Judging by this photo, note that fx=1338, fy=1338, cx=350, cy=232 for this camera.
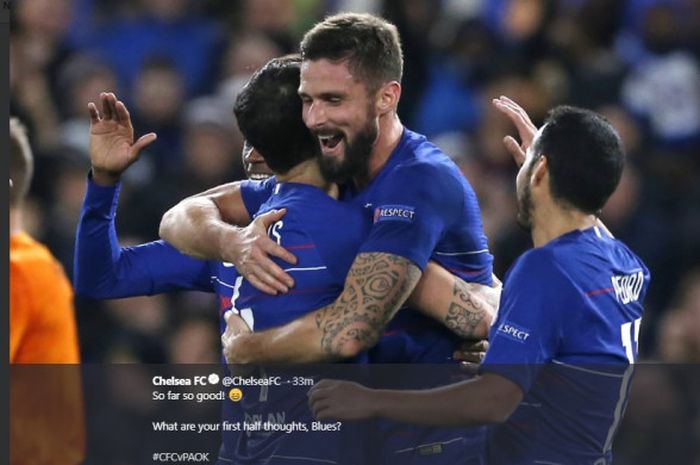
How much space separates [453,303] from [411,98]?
7.50 ft

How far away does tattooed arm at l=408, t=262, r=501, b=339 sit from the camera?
3164mm

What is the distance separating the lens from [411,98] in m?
5.34

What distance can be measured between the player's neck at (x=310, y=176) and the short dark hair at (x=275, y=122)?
1 cm

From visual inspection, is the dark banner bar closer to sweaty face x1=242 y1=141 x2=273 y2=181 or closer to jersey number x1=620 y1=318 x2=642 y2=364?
jersey number x1=620 y1=318 x2=642 y2=364

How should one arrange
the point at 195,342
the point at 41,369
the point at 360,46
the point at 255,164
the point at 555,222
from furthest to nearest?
the point at 195,342 < the point at 41,369 < the point at 255,164 < the point at 360,46 < the point at 555,222

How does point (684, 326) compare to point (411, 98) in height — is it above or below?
below

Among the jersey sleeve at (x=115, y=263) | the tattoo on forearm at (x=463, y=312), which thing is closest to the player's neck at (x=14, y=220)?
the jersey sleeve at (x=115, y=263)

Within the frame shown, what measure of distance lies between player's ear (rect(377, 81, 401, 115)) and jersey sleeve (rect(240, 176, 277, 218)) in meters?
0.33

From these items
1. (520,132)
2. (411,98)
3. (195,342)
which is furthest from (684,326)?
(195,342)

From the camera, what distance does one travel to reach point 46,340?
4.00 meters

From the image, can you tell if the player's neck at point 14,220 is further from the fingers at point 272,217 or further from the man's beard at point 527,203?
the man's beard at point 527,203

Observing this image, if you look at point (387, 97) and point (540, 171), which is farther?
point (387, 97)

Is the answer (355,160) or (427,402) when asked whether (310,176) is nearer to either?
(355,160)

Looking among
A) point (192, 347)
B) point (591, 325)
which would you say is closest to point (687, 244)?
point (192, 347)
